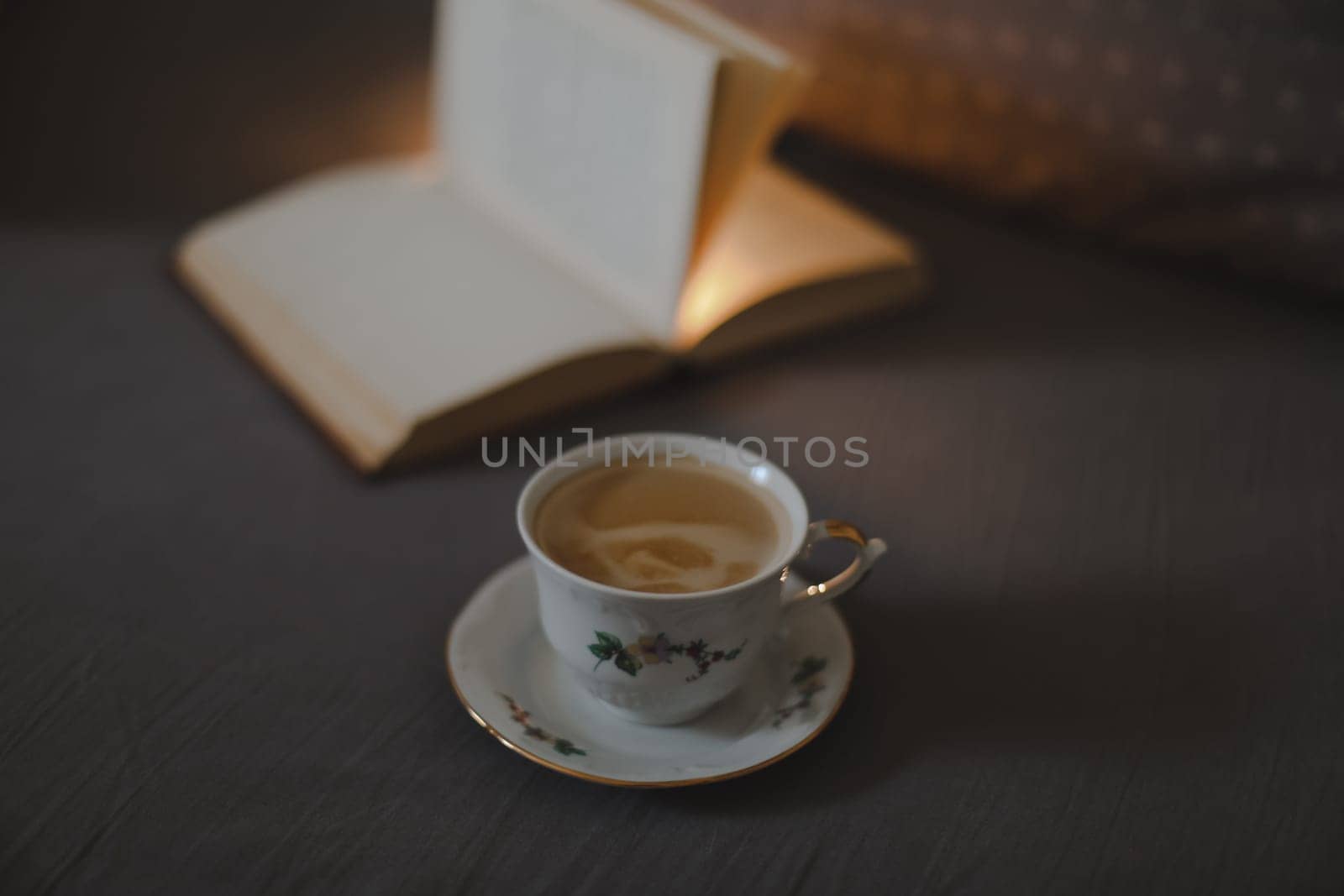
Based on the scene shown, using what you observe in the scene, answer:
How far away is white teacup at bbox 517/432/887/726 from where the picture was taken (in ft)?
1.59

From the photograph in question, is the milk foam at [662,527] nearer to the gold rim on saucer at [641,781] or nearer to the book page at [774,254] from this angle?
the gold rim on saucer at [641,781]

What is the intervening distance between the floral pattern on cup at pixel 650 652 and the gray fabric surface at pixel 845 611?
0.05 meters

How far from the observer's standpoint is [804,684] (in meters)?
0.54

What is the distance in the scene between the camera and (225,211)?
3.21 feet

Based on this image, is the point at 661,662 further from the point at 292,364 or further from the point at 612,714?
the point at 292,364

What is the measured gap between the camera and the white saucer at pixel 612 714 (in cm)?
50

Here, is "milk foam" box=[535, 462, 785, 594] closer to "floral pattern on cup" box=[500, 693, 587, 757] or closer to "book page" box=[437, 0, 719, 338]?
"floral pattern on cup" box=[500, 693, 587, 757]

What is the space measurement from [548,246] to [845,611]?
1.29 feet

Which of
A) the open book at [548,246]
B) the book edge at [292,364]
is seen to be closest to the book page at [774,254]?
the open book at [548,246]

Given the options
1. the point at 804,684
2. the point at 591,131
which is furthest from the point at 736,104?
the point at 804,684

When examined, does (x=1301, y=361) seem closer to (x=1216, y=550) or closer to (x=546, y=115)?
(x=1216, y=550)

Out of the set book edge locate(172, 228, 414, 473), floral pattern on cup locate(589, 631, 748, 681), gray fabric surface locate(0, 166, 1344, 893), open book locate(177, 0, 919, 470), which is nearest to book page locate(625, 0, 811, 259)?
open book locate(177, 0, 919, 470)

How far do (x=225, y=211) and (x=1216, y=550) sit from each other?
772mm

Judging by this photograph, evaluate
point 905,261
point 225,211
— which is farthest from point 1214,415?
point 225,211
